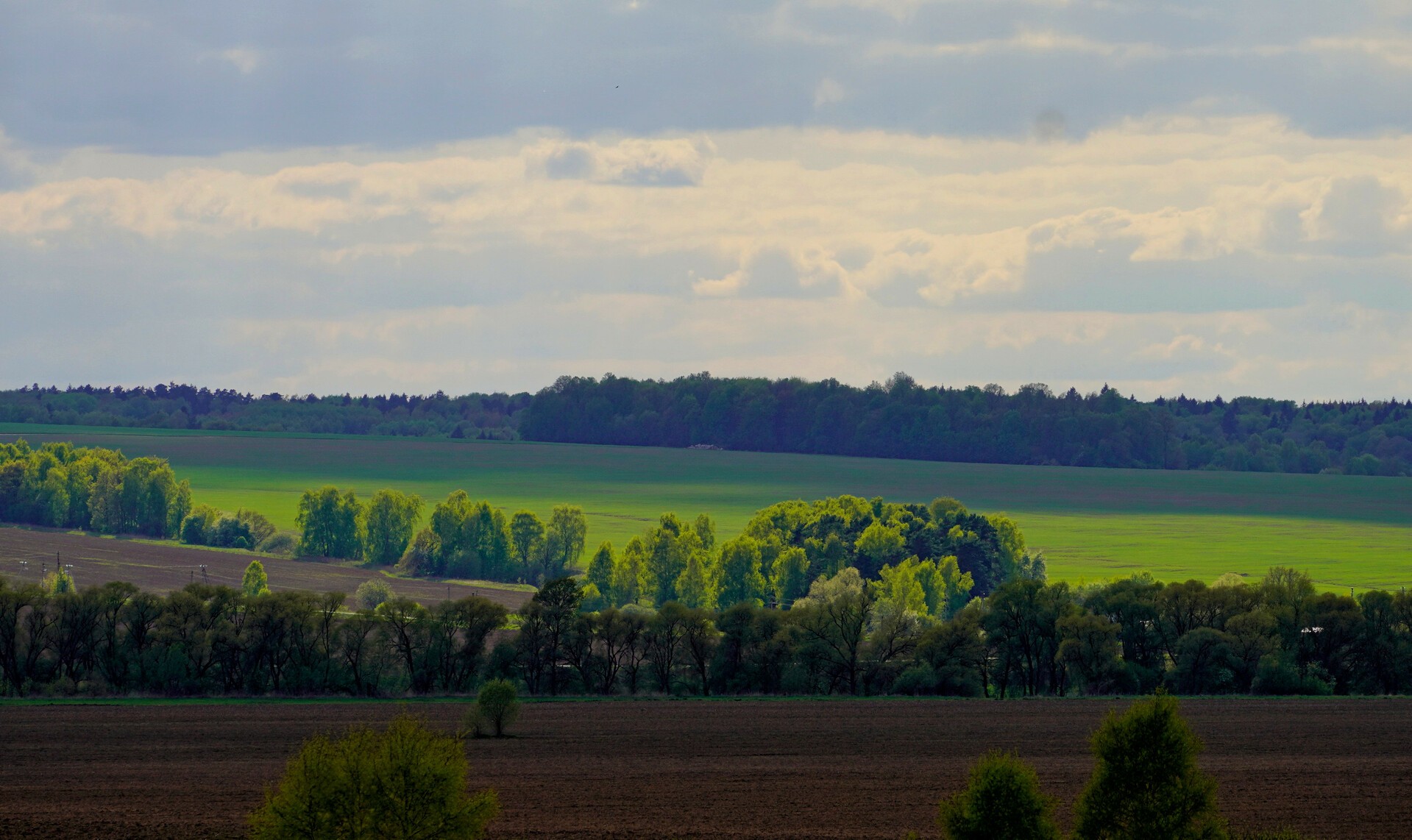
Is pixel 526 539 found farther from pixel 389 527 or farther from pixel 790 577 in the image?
pixel 790 577

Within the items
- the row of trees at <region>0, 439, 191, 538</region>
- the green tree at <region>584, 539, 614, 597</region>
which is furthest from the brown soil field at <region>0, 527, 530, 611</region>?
the row of trees at <region>0, 439, 191, 538</region>

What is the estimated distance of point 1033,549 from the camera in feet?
464

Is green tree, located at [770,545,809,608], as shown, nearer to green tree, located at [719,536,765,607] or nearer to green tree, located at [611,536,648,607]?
green tree, located at [719,536,765,607]

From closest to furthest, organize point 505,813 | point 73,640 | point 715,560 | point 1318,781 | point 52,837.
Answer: point 52,837 < point 505,813 < point 1318,781 < point 73,640 < point 715,560

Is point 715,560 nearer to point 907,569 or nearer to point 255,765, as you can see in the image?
point 907,569

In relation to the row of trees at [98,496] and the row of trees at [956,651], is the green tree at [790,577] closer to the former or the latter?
the row of trees at [956,651]

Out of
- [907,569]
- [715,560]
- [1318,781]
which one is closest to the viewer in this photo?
[1318,781]

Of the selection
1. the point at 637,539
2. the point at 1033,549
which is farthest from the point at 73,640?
the point at 1033,549

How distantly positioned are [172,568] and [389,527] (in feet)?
75.3

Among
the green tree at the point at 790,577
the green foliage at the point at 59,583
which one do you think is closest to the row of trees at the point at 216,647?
the green foliage at the point at 59,583

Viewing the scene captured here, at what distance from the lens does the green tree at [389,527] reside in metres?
144

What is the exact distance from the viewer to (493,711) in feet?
179

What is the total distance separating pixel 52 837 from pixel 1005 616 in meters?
42.8

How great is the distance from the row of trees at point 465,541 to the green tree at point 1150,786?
97569 millimetres
